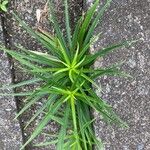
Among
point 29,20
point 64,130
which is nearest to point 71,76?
point 64,130

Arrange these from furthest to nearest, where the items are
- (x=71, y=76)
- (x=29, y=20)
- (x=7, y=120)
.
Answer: (x=7, y=120) → (x=29, y=20) → (x=71, y=76)

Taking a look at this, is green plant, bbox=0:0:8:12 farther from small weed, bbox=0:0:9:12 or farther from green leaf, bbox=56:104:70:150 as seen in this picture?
green leaf, bbox=56:104:70:150

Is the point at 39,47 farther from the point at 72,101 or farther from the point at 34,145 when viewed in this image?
the point at 34,145

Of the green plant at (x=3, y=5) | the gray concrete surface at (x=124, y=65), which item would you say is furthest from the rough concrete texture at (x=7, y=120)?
the green plant at (x=3, y=5)

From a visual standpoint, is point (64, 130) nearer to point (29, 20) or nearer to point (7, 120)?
point (7, 120)

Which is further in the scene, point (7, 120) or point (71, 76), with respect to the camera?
point (7, 120)

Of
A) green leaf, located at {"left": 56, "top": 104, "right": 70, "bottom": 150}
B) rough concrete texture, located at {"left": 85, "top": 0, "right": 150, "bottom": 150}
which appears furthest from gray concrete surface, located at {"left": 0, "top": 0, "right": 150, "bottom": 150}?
green leaf, located at {"left": 56, "top": 104, "right": 70, "bottom": 150}

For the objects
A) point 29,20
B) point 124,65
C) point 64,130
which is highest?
point 29,20

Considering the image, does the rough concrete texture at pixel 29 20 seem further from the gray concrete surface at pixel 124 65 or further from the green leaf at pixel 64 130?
the green leaf at pixel 64 130
